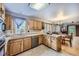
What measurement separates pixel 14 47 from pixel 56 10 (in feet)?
3.42

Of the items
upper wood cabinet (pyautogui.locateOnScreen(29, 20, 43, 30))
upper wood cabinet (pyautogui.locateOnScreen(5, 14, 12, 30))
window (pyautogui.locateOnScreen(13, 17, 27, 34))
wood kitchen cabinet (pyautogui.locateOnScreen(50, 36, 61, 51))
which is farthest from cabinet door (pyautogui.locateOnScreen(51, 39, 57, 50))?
upper wood cabinet (pyautogui.locateOnScreen(5, 14, 12, 30))

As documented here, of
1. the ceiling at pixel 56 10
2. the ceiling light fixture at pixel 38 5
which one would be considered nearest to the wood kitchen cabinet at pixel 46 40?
the ceiling at pixel 56 10

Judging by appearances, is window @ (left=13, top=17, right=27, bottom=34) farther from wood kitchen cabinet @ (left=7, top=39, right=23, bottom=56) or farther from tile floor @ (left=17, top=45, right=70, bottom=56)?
tile floor @ (left=17, top=45, right=70, bottom=56)

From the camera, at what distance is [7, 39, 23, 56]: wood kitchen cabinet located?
1.92 meters

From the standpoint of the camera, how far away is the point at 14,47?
1.97 m

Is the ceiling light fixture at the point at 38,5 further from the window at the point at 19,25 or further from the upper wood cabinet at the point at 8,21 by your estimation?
the upper wood cabinet at the point at 8,21

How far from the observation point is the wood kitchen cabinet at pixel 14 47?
1923 millimetres

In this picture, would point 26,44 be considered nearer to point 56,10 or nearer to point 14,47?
point 14,47

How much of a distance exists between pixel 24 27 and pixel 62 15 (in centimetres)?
75

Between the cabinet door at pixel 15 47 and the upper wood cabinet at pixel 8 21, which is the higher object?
the upper wood cabinet at pixel 8 21

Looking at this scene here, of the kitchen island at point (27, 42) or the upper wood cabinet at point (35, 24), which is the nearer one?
the kitchen island at point (27, 42)


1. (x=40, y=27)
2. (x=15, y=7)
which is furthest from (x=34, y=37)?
(x=15, y=7)

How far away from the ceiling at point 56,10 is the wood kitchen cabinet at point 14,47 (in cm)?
52

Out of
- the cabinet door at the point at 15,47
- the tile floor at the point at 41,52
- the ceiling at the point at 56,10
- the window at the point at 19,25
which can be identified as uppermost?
the ceiling at the point at 56,10
